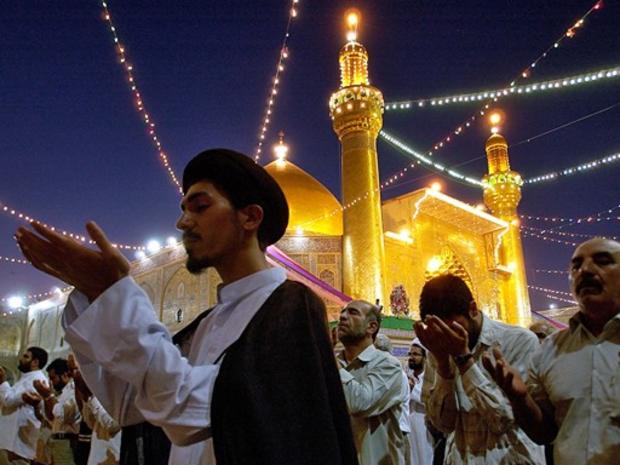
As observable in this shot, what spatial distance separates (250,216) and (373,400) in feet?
6.18

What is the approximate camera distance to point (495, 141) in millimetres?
22734

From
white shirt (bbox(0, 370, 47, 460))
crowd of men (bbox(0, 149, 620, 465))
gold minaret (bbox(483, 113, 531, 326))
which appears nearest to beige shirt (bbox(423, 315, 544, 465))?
crowd of men (bbox(0, 149, 620, 465))

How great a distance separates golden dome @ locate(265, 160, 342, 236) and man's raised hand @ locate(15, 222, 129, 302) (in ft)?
52.2

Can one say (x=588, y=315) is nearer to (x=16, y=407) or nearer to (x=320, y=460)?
(x=320, y=460)

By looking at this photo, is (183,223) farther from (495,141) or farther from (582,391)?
(495,141)

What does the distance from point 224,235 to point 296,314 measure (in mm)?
Answer: 315

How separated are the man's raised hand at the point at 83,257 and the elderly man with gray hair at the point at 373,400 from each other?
202 cm

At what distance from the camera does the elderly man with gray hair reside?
2.98 metres

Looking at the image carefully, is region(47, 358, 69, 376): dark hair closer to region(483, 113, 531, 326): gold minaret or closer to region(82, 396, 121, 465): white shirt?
region(82, 396, 121, 465): white shirt

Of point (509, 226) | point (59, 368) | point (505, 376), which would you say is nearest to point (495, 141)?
point (509, 226)

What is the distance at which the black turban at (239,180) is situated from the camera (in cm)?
144

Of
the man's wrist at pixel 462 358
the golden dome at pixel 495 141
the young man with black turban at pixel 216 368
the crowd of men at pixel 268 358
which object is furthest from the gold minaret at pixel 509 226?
the young man with black turban at pixel 216 368

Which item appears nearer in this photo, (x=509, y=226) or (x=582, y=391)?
(x=582, y=391)

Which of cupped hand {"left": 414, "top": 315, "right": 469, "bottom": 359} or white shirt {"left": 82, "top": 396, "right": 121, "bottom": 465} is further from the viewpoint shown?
white shirt {"left": 82, "top": 396, "right": 121, "bottom": 465}
